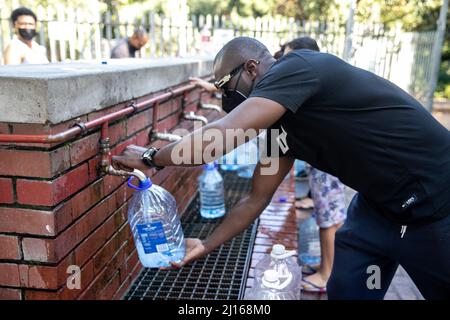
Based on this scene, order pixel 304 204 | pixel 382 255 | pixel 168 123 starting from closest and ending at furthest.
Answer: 1. pixel 382 255
2. pixel 168 123
3. pixel 304 204

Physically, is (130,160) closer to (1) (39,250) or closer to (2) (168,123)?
(1) (39,250)

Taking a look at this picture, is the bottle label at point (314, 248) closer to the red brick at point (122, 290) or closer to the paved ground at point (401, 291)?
the paved ground at point (401, 291)

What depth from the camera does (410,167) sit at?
2107 mm

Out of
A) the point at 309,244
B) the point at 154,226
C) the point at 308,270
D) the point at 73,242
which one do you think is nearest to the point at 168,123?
the point at 154,226

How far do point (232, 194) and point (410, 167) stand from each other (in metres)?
2.31

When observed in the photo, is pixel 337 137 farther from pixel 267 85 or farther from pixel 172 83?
pixel 172 83

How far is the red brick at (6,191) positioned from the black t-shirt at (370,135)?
1.05m

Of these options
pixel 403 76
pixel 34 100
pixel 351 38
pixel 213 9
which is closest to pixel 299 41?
pixel 34 100

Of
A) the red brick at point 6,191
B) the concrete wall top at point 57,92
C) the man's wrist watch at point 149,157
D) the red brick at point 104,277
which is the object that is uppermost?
the concrete wall top at point 57,92

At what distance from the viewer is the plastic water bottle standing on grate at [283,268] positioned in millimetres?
2658

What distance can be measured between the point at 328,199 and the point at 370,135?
1673 mm

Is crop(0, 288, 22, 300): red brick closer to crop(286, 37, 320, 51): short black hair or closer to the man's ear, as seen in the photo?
the man's ear

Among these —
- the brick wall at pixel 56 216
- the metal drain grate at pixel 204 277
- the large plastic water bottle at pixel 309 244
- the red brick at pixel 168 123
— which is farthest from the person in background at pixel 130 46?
the brick wall at pixel 56 216

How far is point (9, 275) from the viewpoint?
186 centimetres
